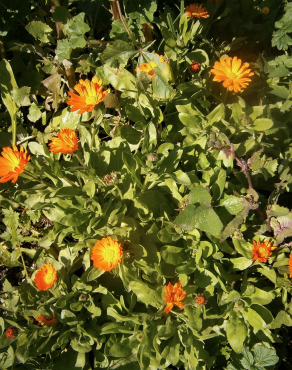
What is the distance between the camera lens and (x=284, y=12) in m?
2.76

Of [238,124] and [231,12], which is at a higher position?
[231,12]

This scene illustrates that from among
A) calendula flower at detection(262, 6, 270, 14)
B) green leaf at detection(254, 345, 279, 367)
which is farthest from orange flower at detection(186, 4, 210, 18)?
green leaf at detection(254, 345, 279, 367)

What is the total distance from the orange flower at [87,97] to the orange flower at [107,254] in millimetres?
780

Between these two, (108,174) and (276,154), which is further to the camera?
(276,154)

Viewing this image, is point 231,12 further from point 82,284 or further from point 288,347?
point 288,347

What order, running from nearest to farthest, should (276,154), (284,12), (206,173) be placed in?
(206,173), (276,154), (284,12)

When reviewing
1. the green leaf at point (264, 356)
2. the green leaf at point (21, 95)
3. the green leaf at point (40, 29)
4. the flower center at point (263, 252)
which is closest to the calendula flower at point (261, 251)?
the flower center at point (263, 252)

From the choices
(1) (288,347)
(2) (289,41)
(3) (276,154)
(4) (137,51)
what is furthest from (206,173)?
(1) (288,347)

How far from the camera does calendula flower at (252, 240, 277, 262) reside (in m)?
1.98

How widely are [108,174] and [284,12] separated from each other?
192 centimetres

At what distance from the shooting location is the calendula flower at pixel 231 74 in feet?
7.34

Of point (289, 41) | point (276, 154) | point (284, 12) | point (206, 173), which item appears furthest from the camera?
point (284, 12)

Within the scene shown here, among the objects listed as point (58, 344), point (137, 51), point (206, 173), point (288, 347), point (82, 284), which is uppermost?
point (137, 51)

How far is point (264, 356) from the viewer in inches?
79.4
